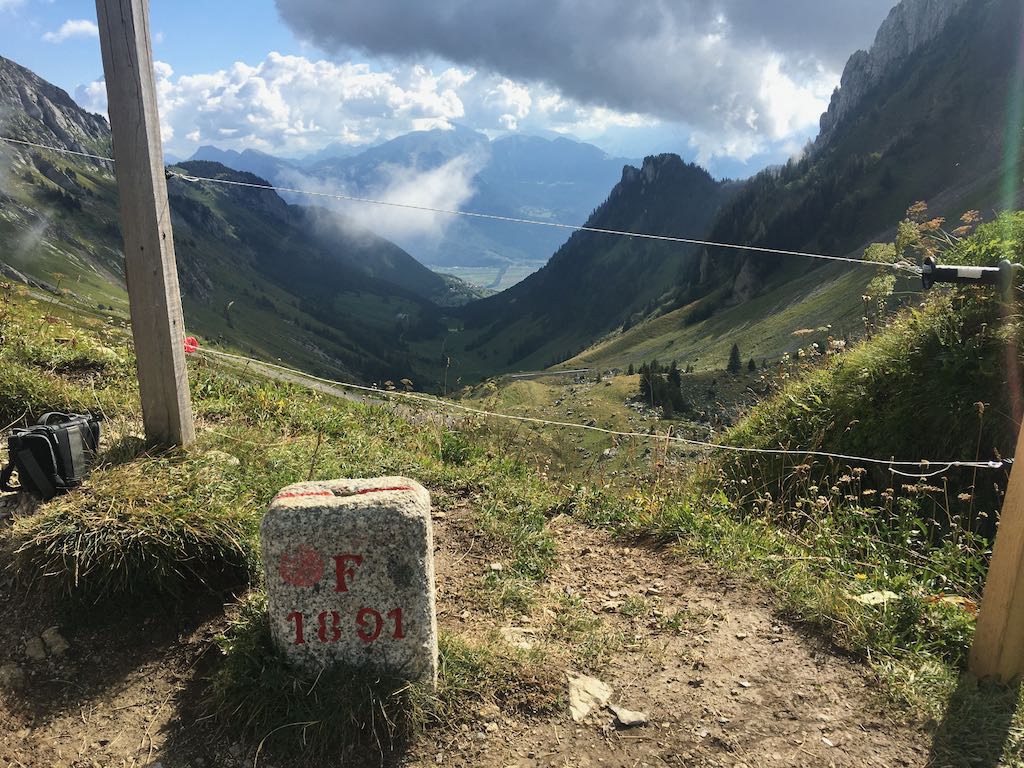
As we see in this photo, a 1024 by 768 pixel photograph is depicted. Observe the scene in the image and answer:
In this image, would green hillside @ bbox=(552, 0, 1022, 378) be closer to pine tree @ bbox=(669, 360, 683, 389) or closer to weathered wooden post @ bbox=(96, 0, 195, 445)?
pine tree @ bbox=(669, 360, 683, 389)

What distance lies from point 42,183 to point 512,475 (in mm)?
225665

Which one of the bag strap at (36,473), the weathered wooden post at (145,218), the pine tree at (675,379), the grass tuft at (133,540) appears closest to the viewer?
the grass tuft at (133,540)

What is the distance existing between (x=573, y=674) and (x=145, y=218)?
15.9ft

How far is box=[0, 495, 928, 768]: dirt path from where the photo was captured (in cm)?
364

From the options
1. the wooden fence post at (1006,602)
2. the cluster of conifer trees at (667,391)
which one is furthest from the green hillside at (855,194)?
the wooden fence post at (1006,602)

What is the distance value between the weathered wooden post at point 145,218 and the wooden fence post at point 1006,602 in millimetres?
6064

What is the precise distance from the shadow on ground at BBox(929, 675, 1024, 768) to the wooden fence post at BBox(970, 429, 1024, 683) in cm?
13

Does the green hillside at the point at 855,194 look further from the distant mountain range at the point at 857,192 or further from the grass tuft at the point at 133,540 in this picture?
the grass tuft at the point at 133,540

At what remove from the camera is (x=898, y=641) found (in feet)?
14.4

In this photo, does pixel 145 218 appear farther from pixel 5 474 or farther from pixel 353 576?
pixel 353 576

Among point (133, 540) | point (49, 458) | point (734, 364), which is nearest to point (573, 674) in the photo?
point (133, 540)

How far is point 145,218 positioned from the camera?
532 centimetres

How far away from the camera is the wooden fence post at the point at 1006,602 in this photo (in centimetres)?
370

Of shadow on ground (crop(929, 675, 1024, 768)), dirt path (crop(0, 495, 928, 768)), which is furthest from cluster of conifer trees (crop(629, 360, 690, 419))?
shadow on ground (crop(929, 675, 1024, 768))
